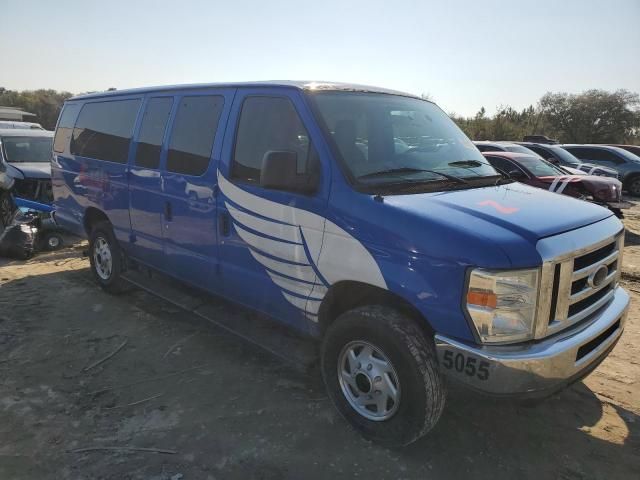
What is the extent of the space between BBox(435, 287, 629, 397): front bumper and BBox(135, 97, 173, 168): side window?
3146mm

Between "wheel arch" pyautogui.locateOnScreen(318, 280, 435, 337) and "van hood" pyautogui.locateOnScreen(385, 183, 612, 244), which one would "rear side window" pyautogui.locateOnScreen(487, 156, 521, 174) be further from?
"wheel arch" pyautogui.locateOnScreen(318, 280, 435, 337)

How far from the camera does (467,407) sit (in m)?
3.39

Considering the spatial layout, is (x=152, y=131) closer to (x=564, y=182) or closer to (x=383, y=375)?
(x=383, y=375)

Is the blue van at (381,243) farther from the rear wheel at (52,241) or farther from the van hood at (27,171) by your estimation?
the van hood at (27,171)

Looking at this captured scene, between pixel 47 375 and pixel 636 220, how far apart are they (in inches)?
494

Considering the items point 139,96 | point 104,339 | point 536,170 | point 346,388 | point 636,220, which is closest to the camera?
point 346,388

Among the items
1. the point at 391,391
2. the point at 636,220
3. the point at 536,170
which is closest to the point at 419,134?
the point at 391,391

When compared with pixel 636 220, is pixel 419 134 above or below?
above

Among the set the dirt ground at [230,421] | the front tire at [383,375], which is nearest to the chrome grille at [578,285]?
the dirt ground at [230,421]

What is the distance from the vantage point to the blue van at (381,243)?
2.43 meters

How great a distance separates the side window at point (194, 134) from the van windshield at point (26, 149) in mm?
7110

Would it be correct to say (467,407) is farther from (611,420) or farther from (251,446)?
(251,446)

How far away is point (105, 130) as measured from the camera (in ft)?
17.3

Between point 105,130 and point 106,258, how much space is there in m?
1.44
